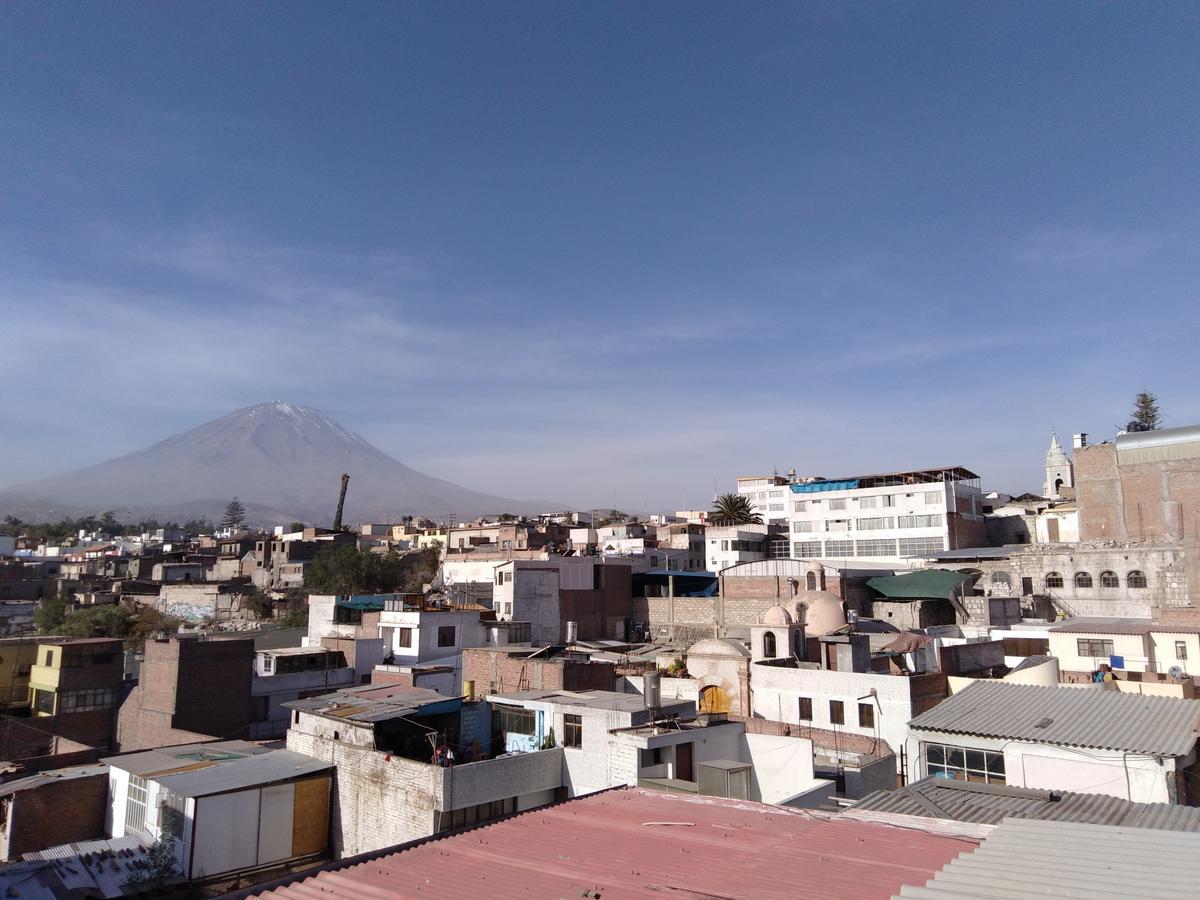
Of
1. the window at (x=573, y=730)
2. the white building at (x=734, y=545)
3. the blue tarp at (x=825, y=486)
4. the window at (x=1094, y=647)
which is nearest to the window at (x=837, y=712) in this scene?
the window at (x=573, y=730)

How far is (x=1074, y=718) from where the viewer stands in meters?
16.6

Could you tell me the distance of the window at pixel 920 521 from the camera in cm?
5469

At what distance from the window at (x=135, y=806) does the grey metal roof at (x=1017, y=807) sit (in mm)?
16530

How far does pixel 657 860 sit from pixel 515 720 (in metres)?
11.9

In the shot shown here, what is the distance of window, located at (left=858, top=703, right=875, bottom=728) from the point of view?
23062mm

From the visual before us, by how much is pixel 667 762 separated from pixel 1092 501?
4484 centimetres

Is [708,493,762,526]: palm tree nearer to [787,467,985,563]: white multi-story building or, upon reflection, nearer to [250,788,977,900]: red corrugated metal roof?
[787,467,985,563]: white multi-story building

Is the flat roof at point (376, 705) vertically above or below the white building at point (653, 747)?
above

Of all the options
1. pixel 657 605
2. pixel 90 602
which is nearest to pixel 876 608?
pixel 657 605

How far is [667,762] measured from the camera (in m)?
17.0

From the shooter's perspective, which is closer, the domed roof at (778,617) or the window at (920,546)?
the domed roof at (778,617)

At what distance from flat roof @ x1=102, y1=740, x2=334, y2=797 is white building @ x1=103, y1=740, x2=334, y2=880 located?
23mm

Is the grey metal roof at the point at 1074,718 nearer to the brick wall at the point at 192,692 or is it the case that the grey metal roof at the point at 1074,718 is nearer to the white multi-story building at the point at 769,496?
the brick wall at the point at 192,692

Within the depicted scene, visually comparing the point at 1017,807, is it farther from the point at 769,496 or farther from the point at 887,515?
the point at 769,496
